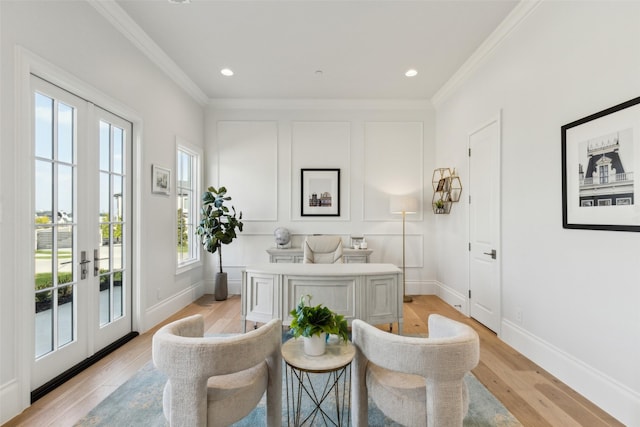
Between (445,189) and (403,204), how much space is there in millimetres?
658

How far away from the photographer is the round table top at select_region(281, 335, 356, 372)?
1.57 metres

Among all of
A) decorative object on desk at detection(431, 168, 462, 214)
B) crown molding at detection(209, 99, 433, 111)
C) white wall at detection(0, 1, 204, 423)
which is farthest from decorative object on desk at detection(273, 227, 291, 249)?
decorative object on desk at detection(431, 168, 462, 214)

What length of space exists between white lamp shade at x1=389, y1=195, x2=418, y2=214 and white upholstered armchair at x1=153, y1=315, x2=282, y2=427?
321 centimetres

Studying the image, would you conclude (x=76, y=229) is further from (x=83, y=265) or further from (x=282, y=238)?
(x=282, y=238)

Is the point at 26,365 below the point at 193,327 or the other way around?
below

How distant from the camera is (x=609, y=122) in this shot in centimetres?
194

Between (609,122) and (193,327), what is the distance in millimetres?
2949

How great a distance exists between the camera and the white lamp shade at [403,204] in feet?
14.4

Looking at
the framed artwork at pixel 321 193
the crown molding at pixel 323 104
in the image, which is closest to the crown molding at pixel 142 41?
the crown molding at pixel 323 104

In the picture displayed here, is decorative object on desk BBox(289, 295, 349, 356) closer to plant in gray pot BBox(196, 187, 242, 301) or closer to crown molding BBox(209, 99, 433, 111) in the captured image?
plant in gray pot BBox(196, 187, 242, 301)

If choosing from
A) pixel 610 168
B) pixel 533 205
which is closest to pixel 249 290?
pixel 533 205

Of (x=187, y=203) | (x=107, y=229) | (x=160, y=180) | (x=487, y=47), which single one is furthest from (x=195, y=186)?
(x=487, y=47)

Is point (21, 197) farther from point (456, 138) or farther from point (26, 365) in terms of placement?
point (456, 138)

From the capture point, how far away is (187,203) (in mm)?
4547
